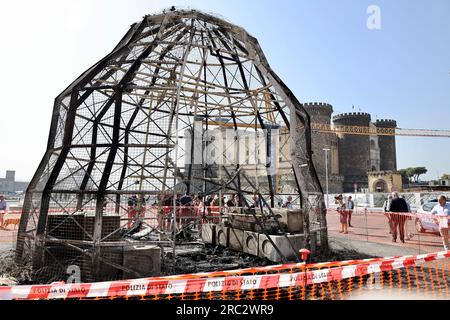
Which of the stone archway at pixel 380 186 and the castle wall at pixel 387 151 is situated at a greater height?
the castle wall at pixel 387 151

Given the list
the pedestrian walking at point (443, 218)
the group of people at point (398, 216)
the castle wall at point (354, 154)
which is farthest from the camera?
the castle wall at point (354, 154)

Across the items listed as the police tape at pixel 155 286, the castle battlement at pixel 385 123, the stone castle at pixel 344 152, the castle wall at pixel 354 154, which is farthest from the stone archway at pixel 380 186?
the police tape at pixel 155 286

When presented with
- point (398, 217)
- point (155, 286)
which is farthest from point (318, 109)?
point (155, 286)

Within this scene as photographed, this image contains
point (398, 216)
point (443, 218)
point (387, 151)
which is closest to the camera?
point (443, 218)

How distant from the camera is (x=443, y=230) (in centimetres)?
927

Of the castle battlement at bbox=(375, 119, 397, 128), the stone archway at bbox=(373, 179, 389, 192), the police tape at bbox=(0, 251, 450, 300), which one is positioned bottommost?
the police tape at bbox=(0, 251, 450, 300)

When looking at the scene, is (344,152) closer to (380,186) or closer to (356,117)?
(356,117)

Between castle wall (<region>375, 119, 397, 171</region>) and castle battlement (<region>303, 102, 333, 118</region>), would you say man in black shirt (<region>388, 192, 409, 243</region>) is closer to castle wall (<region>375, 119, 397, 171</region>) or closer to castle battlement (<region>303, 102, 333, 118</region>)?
castle battlement (<region>303, 102, 333, 118</region>)

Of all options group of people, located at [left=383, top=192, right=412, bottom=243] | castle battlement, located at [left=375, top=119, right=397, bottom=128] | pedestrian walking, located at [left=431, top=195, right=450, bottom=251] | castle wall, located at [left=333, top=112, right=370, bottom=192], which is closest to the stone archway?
castle wall, located at [left=333, top=112, right=370, bottom=192]

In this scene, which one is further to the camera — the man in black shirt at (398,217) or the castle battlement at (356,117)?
the castle battlement at (356,117)

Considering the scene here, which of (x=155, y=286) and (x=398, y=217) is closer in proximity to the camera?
(x=155, y=286)

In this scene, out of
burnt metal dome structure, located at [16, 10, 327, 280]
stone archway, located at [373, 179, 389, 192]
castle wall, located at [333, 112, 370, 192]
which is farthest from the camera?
castle wall, located at [333, 112, 370, 192]

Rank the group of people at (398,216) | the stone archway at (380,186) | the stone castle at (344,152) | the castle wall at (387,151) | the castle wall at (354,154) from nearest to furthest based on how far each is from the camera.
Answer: the group of people at (398,216) < the stone archway at (380,186) < the stone castle at (344,152) < the castle wall at (354,154) < the castle wall at (387,151)

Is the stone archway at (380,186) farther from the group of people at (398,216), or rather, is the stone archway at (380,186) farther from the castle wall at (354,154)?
the group of people at (398,216)
